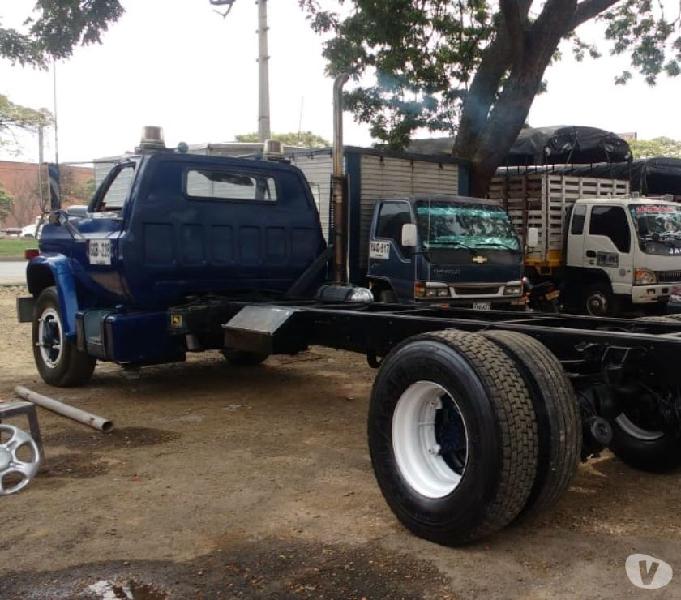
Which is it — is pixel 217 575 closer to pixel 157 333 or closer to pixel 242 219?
pixel 157 333

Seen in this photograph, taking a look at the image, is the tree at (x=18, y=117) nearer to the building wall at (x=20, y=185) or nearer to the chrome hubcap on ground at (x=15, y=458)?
the building wall at (x=20, y=185)

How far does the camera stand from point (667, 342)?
3201mm

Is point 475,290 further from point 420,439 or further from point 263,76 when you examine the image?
point 263,76

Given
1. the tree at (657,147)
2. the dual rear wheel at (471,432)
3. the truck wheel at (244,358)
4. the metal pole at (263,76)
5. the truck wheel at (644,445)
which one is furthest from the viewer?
the tree at (657,147)

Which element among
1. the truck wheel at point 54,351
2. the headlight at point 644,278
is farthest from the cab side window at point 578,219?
the truck wheel at point 54,351

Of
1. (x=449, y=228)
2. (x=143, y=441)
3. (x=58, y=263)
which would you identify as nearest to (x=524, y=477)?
(x=143, y=441)

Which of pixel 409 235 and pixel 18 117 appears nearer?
pixel 409 235

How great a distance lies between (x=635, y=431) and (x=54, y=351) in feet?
17.2

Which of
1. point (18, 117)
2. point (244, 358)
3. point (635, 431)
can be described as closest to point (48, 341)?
point (244, 358)

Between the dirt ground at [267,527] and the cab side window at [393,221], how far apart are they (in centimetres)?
387

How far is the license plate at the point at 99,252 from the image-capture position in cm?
623

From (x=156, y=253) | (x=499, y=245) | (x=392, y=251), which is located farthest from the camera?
(x=499, y=245)

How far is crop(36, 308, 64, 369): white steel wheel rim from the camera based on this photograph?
7.04 m

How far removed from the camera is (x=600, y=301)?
38.8 ft
